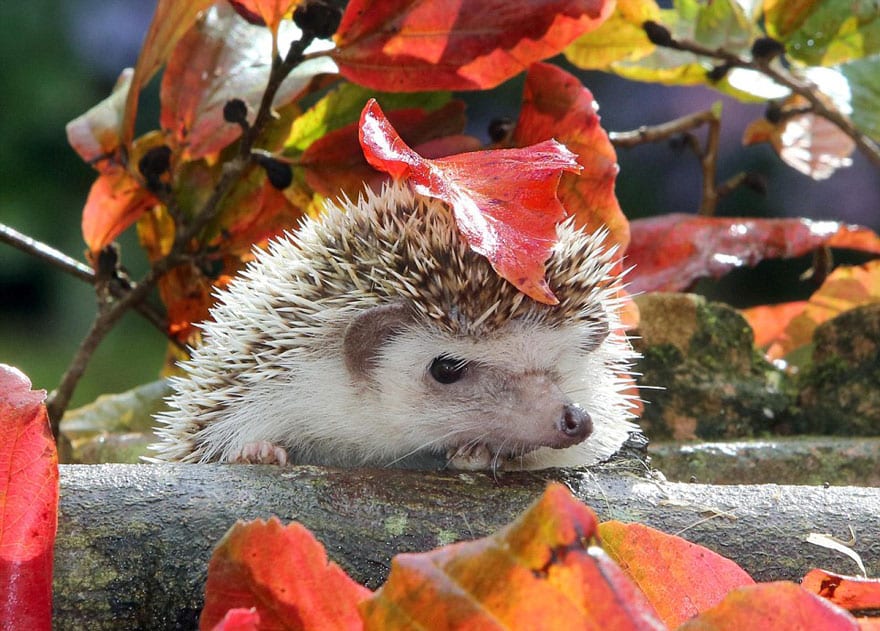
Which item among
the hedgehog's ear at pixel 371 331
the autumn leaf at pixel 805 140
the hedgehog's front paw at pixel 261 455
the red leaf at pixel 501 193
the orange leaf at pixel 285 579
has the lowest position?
the autumn leaf at pixel 805 140

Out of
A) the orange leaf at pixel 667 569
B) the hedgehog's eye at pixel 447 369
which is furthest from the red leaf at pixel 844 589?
the hedgehog's eye at pixel 447 369

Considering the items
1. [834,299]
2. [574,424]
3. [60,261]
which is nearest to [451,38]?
[574,424]

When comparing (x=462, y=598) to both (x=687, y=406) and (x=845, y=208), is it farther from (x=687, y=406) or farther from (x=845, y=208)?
(x=845, y=208)

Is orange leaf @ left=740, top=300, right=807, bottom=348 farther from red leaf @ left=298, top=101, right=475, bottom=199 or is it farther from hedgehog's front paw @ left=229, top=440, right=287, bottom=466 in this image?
hedgehog's front paw @ left=229, top=440, right=287, bottom=466

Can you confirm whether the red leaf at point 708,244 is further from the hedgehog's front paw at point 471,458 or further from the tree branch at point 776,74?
the hedgehog's front paw at point 471,458

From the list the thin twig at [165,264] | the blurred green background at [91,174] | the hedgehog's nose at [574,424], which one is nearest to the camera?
the hedgehog's nose at [574,424]

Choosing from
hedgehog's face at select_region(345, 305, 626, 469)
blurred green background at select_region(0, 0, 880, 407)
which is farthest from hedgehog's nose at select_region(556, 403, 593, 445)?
blurred green background at select_region(0, 0, 880, 407)

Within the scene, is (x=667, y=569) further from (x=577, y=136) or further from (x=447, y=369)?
(x=577, y=136)
